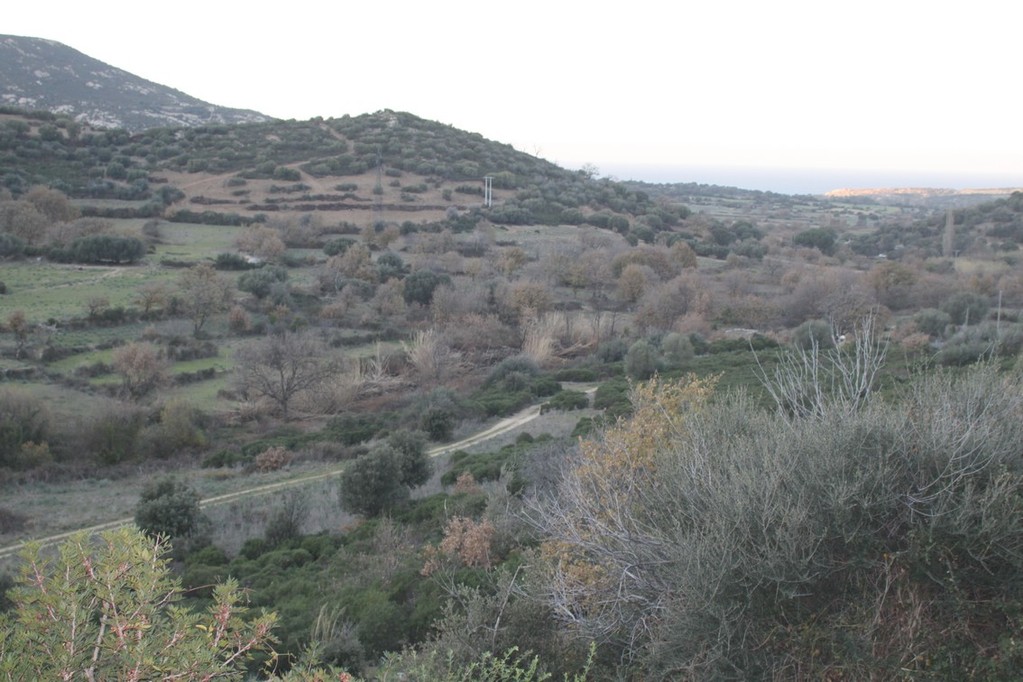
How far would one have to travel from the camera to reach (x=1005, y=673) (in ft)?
13.9

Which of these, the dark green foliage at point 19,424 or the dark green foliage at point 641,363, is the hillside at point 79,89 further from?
the dark green foliage at point 641,363

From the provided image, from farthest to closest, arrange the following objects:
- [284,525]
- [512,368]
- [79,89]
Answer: [79,89] → [512,368] → [284,525]

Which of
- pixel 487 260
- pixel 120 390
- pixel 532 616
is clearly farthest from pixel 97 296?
pixel 532 616

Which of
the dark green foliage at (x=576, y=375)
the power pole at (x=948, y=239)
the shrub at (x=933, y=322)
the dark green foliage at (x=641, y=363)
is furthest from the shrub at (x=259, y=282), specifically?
the power pole at (x=948, y=239)

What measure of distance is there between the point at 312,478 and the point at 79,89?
68258 millimetres

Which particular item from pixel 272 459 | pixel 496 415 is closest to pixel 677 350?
pixel 496 415

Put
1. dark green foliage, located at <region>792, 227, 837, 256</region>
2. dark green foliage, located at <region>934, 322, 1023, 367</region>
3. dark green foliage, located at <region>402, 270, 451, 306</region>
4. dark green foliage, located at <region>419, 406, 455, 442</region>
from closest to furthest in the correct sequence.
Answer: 1. dark green foliage, located at <region>934, 322, 1023, 367</region>
2. dark green foliage, located at <region>419, 406, 455, 442</region>
3. dark green foliage, located at <region>402, 270, 451, 306</region>
4. dark green foliage, located at <region>792, 227, 837, 256</region>

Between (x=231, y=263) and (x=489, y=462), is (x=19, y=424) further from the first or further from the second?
(x=231, y=263)

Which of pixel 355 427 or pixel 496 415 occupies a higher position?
pixel 496 415

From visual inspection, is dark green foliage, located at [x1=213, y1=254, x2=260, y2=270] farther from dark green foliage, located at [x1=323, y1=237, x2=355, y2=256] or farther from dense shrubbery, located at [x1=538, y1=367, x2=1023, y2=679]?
dense shrubbery, located at [x1=538, y1=367, x2=1023, y2=679]

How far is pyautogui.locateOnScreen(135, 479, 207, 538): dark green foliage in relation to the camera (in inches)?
440

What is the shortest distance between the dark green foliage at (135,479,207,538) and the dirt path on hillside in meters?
0.37

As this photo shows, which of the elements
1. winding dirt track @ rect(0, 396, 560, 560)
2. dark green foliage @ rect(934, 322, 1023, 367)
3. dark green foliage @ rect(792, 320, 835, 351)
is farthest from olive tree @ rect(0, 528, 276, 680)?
dark green foliage @ rect(792, 320, 835, 351)

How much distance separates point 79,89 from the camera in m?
68.3
